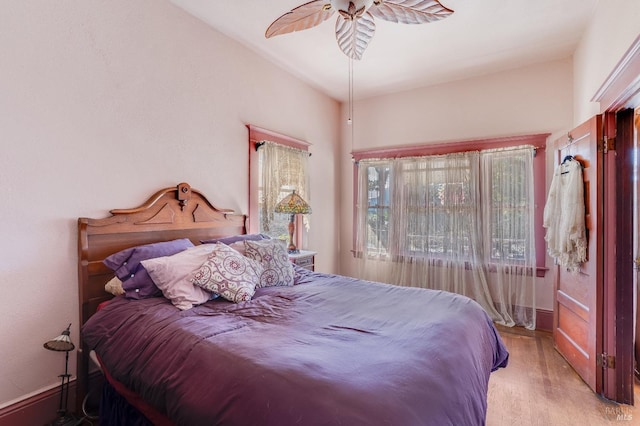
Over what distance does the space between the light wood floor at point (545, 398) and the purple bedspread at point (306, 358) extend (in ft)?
1.47

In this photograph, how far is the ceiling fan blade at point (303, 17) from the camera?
1.88 m

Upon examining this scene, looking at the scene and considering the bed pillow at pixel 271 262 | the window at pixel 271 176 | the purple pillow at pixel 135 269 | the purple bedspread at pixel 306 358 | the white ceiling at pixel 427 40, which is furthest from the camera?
the window at pixel 271 176

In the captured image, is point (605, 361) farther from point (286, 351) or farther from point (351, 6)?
point (351, 6)

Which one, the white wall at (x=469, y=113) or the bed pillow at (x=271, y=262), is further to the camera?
the white wall at (x=469, y=113)

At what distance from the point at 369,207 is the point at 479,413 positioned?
11.3ft

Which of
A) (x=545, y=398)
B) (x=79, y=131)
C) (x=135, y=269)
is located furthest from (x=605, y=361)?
(x=79, y=131)

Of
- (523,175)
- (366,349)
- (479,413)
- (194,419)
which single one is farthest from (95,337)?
(523,175)

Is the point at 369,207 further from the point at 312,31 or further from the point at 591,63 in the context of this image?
the point at 591,63

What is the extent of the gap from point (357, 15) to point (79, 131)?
6.23 feet

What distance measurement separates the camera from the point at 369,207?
179 inches

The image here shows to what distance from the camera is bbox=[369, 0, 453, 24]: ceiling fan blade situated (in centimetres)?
177

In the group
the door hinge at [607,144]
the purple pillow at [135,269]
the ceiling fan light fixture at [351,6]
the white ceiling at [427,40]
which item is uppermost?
the white ceiling at [427,40]

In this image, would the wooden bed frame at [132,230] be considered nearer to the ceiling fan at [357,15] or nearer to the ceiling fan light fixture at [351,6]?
the ceiling fan at [357,15]

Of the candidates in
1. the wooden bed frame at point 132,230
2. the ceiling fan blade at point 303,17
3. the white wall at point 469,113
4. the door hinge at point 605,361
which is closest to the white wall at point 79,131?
the wooden bed frame at point 132,230
